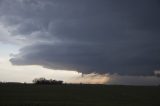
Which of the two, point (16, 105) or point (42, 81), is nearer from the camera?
point (16, 105)

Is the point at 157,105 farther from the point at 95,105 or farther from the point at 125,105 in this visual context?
the point at 95,105

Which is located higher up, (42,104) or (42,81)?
(42,81)

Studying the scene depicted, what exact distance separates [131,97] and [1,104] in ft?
102

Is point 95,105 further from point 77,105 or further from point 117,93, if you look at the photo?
point 117,93

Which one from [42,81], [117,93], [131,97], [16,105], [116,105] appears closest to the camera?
[16,105]

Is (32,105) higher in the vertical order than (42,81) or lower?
lower

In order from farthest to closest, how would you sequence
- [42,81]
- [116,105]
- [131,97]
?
[42,81] → [131,97] → [116,105]

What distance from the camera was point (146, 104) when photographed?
66188 mm

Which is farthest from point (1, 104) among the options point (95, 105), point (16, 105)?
point (95, 105)

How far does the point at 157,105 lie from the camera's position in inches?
2552

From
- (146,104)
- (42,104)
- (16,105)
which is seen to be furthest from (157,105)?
(16,105)

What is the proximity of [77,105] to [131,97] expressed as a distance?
22.8m

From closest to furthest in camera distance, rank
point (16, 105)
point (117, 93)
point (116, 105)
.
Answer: point (16, 105) → point (116, 105) → point (117, 93)

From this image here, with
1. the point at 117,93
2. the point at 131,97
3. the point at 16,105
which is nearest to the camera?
the point at 16,105
